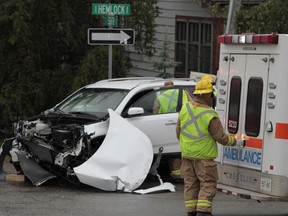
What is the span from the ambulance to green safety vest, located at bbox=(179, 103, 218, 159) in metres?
0.49

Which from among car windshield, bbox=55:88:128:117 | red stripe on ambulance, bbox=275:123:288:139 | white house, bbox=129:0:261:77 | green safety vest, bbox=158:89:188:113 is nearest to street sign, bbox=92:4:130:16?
car windshield, bbox=55:88:128:117

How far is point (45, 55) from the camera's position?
655 inches

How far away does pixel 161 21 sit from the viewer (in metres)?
22.3

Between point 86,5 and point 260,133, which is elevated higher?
point 86,5

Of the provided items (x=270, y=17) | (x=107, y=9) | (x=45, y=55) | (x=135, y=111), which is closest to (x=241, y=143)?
(x=135, y=111)

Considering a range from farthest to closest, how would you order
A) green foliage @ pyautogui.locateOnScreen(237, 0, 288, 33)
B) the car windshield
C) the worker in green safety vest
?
green foliage @ pyautogui.locateOnScreen(237, 0, 288, 33)
the worker in green safety vest
the car windshield

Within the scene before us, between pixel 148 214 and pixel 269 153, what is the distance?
1.84 m

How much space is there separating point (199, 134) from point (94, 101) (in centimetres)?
399

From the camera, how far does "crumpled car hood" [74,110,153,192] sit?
1031 cm

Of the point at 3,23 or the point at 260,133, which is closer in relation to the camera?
the point at 260,133

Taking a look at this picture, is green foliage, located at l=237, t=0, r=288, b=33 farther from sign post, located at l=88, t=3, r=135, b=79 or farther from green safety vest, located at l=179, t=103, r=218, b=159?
green safety vest, located at l=179, t=103, r=218, b=159

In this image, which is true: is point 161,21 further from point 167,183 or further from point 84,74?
point 167,183

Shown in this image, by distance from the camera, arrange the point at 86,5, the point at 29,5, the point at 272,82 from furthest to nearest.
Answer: the point at 86,5, the point at 29,5, the point at 272,82

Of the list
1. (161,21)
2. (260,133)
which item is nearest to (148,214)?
(260,133)
